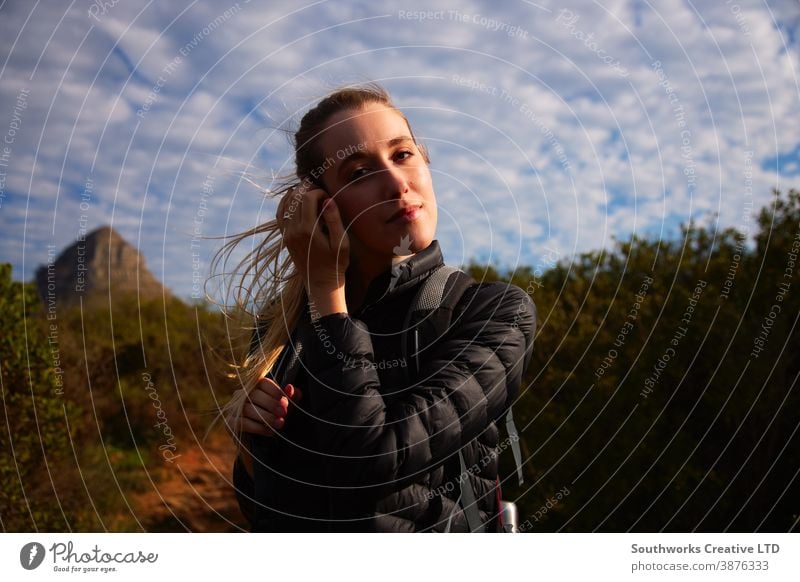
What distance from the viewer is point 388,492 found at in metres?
1.87

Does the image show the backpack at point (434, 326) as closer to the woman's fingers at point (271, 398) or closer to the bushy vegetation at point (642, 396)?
the woman's fingers at point (271, 398)

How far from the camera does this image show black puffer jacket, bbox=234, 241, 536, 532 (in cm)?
182

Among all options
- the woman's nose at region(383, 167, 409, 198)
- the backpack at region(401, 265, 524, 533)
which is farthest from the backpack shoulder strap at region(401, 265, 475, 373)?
the woman's nose at region(383, 167, 409, 198)

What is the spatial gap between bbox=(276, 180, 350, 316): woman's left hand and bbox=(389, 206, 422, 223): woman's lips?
18 cm

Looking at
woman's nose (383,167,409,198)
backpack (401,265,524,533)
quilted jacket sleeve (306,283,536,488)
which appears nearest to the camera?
quilted jacket sleeve (306,283,536,488)

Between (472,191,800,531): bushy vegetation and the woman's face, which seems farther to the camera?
(472,191,800,531): bushy vegetation

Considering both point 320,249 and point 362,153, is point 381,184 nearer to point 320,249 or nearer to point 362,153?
point 362,153

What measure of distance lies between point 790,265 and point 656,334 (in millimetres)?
1146

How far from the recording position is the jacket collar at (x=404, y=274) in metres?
2.15

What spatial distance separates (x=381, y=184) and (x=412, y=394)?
678 millimetres

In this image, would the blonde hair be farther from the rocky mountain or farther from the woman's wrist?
the rocky mountain

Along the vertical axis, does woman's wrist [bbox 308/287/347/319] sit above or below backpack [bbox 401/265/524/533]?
above

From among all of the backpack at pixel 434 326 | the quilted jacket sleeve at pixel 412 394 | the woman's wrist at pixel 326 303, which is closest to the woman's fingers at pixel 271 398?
the quilted jacket sleeve at pixel 412 394

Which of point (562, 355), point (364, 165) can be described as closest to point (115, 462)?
point (562, 355)
